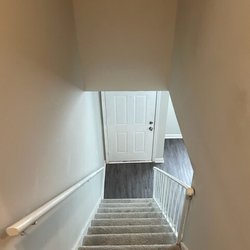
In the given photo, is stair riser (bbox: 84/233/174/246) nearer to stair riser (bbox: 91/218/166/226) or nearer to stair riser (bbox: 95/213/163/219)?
stair riser (bbox: 91/218/166/226)

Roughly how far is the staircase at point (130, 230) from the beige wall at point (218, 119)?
527 mm

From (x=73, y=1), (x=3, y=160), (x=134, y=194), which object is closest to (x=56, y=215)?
(x=3, y=160)

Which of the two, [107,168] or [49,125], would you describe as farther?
[107,168]

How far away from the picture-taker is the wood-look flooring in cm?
519

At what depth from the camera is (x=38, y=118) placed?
1.63 m

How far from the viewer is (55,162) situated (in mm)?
1986

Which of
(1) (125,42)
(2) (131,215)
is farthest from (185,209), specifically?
(1) (125,42)

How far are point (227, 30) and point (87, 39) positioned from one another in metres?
1.78

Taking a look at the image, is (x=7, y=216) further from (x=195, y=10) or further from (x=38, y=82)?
(x=195, y=10)

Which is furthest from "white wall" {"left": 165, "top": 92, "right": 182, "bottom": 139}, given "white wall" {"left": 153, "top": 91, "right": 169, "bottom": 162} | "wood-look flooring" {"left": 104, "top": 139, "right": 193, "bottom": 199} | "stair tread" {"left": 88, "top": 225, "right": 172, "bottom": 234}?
"stair tread" {"left": 88, "top": 225, "right": 172, "bottom": 234}

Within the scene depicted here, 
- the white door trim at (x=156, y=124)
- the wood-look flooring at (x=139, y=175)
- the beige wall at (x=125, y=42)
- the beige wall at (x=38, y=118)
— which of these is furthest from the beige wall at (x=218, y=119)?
the wood-look flooring at (x=139, y=175)

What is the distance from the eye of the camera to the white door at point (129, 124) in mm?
4992

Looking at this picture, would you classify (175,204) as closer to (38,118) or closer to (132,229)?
(132,229)

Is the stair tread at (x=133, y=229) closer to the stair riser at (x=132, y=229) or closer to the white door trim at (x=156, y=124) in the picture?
the stair riser at (x=132, y=229)
